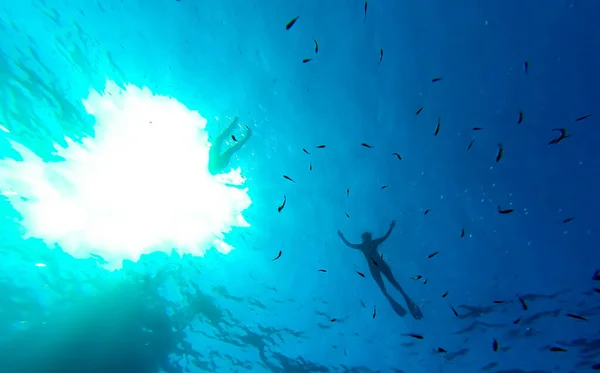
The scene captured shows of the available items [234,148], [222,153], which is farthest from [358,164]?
[222,153]

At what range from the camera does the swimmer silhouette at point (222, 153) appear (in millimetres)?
11133

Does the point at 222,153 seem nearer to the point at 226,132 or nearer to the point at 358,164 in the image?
the point at 226,132

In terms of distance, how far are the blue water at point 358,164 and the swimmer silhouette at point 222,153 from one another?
32 centimetres

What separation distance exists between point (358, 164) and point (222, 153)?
5337 mm

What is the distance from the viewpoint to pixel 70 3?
916cm

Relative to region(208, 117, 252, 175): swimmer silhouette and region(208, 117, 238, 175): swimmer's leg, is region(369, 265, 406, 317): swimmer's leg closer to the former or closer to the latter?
region(208, 117, 252, 175): swimmer silhouette

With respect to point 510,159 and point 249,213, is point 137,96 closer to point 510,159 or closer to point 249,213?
point 249,213

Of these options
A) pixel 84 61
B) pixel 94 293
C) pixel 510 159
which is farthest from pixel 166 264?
pixel 510 159

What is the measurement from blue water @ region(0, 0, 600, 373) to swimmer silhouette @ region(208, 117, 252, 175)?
324mm

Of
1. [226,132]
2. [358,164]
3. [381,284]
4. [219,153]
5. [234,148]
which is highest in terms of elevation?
[226,132]

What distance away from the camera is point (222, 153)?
11555 mm

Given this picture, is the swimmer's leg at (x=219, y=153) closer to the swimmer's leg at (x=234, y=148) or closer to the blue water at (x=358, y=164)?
the swimmer's leg at (x=234, y=148)

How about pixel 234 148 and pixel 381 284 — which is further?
pixel 381 284

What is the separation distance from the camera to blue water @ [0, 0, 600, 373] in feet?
27.3
